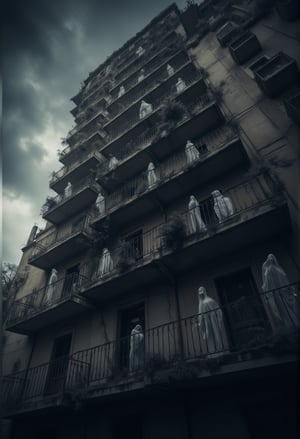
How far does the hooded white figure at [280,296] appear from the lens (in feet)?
17.4

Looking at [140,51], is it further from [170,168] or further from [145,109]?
[170,168]

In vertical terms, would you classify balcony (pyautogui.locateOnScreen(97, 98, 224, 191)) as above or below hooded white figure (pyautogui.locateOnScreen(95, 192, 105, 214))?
above

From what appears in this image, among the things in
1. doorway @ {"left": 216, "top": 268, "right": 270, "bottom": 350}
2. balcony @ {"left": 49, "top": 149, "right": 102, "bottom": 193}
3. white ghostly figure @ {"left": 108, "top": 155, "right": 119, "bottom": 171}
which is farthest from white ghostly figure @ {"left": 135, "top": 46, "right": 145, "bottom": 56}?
doorway @ {"left": 216, "top": 268, "right": 270, "bottom": 350}

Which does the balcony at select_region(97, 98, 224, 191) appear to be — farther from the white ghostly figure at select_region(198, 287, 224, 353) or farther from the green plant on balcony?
the white ghostly figure at select_region(198, 287, 224, 353)

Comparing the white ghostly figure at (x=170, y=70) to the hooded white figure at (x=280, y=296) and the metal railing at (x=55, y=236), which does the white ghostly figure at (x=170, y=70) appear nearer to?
the metal railing at (x=55, y=236)

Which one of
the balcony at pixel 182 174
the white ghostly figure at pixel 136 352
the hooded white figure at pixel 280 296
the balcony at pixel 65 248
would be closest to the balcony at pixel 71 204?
the balcony at pixel 65 248

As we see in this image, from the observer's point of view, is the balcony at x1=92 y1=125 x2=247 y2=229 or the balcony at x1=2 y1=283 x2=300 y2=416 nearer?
the balcony at x1=2 y1=283 x2=300 y2=416

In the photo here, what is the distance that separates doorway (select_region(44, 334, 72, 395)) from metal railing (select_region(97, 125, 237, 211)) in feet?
18.9

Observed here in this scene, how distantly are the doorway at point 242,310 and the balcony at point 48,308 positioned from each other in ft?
17.6

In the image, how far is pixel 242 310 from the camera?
675 cm

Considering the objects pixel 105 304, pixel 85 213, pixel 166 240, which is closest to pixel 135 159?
pixel 85 213

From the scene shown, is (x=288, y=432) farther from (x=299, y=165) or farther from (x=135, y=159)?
(x=135, y=159)

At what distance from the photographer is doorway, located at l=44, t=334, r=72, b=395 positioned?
361 inches

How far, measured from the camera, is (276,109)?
924 cm
